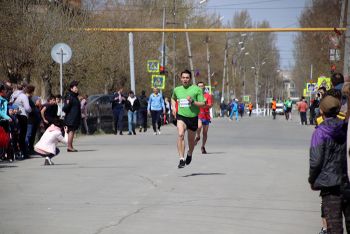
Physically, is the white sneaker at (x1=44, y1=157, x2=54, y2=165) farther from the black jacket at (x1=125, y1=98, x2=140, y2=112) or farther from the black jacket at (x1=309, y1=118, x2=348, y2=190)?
the black jacket at (x1=125, y1=98, x2=140, y2=112)

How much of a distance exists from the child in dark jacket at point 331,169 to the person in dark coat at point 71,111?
16.2 metres

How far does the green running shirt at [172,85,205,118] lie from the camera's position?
17531 mm

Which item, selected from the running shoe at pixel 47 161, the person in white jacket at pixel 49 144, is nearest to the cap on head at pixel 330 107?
the person in white jacket at pixel 49 144

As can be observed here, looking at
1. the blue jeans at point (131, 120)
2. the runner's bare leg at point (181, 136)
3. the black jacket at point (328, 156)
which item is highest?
the black jacket at point (328, 156)

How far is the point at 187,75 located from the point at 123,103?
66.5ft

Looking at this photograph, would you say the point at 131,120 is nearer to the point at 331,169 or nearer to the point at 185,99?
the point at 185,99

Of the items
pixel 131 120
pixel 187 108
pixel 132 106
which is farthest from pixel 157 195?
pixel 132 106

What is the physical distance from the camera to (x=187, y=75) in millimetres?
17531

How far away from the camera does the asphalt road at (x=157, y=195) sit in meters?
10.4

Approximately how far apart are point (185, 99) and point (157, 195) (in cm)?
437

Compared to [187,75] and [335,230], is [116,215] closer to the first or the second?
[335,230]

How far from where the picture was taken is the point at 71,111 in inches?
961

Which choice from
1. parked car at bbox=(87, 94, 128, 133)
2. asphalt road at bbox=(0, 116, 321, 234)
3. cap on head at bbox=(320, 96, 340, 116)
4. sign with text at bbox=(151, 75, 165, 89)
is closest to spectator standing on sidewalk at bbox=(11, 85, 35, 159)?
asphalt road at bbox=(0, 116, 321, 234)

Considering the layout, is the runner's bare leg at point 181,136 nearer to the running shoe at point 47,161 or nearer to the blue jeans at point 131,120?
the running shoe at point 47,161
